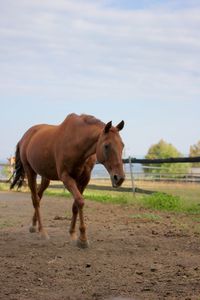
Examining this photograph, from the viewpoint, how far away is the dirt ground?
15.4 ft

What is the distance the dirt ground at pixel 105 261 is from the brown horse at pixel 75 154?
0.52 m

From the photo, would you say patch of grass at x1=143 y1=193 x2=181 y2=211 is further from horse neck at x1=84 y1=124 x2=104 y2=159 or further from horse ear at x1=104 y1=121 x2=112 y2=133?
horse ear at x1=104 y1=121 x2=112 y2=133

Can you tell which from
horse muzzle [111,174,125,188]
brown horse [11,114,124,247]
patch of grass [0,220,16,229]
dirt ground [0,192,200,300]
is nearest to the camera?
dirt ground [0,192,200,300]

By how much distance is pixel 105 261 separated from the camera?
20.1 feet

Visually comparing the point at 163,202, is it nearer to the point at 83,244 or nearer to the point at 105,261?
the point at 83,244

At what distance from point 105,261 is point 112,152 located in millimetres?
1501

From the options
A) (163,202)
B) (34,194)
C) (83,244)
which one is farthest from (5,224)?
(163,202)

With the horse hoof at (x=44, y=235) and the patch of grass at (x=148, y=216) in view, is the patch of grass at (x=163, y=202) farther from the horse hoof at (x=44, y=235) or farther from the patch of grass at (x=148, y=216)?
the horse hoof at (x=44, y=235)

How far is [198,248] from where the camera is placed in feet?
23.2

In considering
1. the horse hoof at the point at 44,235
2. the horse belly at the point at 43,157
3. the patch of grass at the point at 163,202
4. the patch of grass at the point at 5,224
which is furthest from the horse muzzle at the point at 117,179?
the patch of grass at the point at 163,202

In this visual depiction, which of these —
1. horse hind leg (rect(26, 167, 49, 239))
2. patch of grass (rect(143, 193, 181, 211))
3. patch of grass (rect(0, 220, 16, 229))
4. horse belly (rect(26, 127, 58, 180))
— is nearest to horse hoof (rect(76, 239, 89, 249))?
horse hind leg (rect(26, 167, 49, 239))

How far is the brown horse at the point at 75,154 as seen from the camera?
6926 millimetres

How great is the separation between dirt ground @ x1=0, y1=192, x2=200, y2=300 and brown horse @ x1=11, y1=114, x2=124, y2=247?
0.52 m

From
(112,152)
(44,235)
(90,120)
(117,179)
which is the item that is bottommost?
(44,235)
